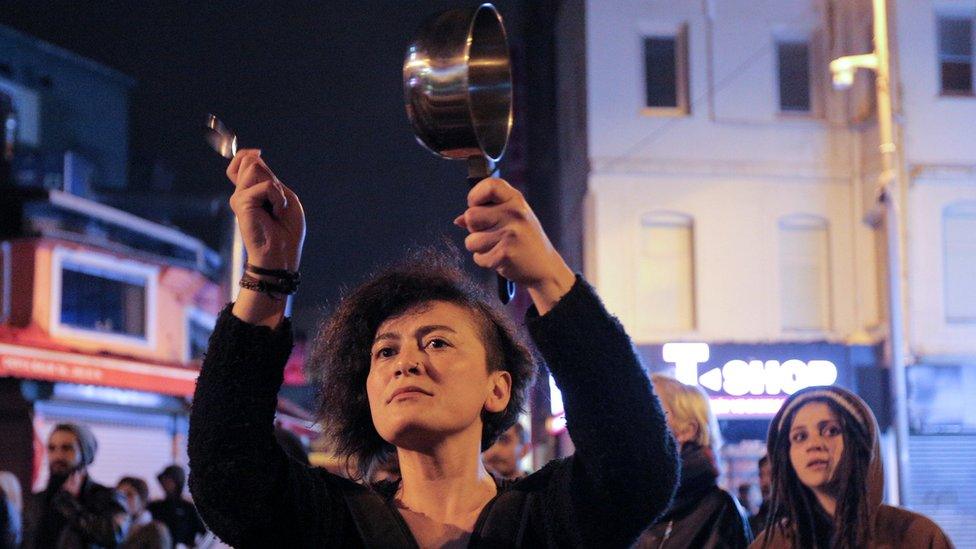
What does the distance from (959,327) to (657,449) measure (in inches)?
734

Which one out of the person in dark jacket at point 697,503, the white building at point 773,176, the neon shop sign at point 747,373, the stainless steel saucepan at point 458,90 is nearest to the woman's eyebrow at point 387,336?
the stainless steel saucepan at point 458,90

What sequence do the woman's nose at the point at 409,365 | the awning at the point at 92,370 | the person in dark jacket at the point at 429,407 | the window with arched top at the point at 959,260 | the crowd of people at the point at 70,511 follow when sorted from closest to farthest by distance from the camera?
the person in dark jacket at the point at 429,407 < the woman's nose at the point at 409,365 < the crowd of people at the point at 70,511 < the window with arched top at the point at 959,260 < the awning at the point at 92,370

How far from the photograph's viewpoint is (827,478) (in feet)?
14.6

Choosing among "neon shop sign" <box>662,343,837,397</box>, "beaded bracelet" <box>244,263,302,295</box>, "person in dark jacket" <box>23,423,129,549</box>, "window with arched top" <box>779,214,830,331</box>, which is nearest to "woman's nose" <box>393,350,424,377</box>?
"beaded bracelet" <box>244,263,302,295</box>

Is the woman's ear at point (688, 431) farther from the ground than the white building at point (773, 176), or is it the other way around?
the white building at point (773, 176)

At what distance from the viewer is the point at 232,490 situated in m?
2.47

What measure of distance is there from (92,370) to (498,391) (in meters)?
21.4

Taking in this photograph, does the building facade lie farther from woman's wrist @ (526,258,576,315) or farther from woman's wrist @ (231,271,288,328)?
woman's wrist @ (526,258,576,315)

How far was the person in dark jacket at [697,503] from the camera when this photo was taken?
481 cm

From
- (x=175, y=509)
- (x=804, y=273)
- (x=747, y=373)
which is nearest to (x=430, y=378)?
(x=175, y=509)

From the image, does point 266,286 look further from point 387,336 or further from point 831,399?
point 831,399

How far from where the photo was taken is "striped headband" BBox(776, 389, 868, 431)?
4457 millimetres

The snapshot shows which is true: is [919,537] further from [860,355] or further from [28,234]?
[28,234]

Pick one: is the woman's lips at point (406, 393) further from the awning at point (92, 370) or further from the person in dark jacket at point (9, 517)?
the awning at point (92, 370)
